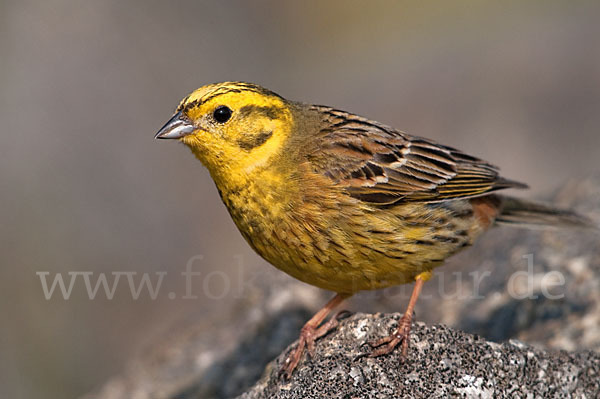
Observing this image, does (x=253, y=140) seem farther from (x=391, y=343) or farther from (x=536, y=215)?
(x=536, y=215)

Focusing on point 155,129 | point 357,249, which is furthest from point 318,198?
point 155,129

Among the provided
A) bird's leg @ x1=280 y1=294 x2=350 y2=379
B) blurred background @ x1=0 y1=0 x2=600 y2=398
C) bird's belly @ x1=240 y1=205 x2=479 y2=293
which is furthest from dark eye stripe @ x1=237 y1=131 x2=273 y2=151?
blurred background @ x1=0 y1=0 x2=600 y2=398

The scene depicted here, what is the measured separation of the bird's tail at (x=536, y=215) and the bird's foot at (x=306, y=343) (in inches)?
A: 74.4

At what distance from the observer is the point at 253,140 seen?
4680 mm

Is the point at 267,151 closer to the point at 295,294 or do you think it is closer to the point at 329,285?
the point at 329,285

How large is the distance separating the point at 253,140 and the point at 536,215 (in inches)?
99.6

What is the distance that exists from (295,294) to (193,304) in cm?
309

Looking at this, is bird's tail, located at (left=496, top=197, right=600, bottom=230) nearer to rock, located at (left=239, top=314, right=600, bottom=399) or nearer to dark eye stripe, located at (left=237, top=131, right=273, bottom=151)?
rock, located at (left=239, top=314, right=600, bottom=399)

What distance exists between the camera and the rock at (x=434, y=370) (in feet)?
12.8

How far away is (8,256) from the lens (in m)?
8.45

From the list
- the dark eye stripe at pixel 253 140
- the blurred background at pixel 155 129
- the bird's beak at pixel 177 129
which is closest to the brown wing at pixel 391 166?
the dark eye stripe at pixel 253 140

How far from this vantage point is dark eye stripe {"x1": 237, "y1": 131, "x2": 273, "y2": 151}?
15.2ft

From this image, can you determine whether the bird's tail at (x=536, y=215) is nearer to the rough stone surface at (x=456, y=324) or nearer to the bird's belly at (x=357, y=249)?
the rough stone surface at (x=456, y=324)

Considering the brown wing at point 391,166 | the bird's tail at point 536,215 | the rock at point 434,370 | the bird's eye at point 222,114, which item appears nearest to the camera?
the rock at point 434,370
